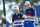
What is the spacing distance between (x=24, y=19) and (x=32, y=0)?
2.64 m

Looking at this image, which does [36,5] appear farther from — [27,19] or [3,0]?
[27,19]

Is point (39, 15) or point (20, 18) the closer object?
point (20, 18)

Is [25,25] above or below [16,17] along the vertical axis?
below

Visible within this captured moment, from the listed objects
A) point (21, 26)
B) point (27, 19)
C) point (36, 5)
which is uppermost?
point (36, 5)

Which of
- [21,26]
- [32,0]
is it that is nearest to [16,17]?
[21,26]

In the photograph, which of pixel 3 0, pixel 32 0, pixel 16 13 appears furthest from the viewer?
pixel 32 0

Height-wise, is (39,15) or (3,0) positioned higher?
(3,0)

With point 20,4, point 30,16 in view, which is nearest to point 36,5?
point 20,4

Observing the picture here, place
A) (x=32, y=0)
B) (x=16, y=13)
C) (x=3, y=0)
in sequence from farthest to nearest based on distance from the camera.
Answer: (x=32, y=0), (x=3, y=0), (x=16, y=13)

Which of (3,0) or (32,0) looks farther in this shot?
(32,0)

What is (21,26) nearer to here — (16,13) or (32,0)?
(16,13)

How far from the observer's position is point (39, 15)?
6992 millimetres

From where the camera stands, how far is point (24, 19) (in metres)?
4.38

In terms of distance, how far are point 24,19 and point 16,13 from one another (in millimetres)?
395
